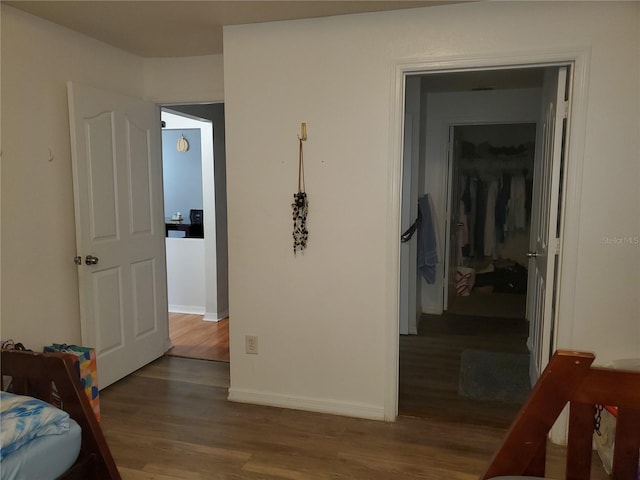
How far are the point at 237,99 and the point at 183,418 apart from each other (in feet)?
6.25

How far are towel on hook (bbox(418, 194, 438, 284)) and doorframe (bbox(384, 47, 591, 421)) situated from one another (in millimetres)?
2202

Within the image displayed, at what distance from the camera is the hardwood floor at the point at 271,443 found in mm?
2246

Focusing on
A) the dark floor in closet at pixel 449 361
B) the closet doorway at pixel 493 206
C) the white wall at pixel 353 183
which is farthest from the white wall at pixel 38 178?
the closet doorway at pixel 493 206

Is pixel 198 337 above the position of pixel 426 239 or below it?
below

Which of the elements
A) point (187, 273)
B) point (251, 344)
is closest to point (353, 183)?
point (251, 344)

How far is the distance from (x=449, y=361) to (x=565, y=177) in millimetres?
1856

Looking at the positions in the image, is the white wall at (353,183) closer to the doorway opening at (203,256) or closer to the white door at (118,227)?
the white door at (118,227)

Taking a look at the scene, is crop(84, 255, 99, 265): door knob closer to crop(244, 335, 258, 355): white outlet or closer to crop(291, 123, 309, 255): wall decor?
crop(244, 335, 258, 355): white outlet

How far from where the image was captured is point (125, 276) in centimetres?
326

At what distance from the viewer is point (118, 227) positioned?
3168 mm

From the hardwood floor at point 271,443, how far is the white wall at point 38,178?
71 cm

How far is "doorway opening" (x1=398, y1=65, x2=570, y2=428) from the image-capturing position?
305cm

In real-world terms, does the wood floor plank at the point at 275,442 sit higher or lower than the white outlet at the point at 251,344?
lower

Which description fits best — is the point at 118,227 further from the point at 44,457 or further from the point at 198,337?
the point at 44,457
